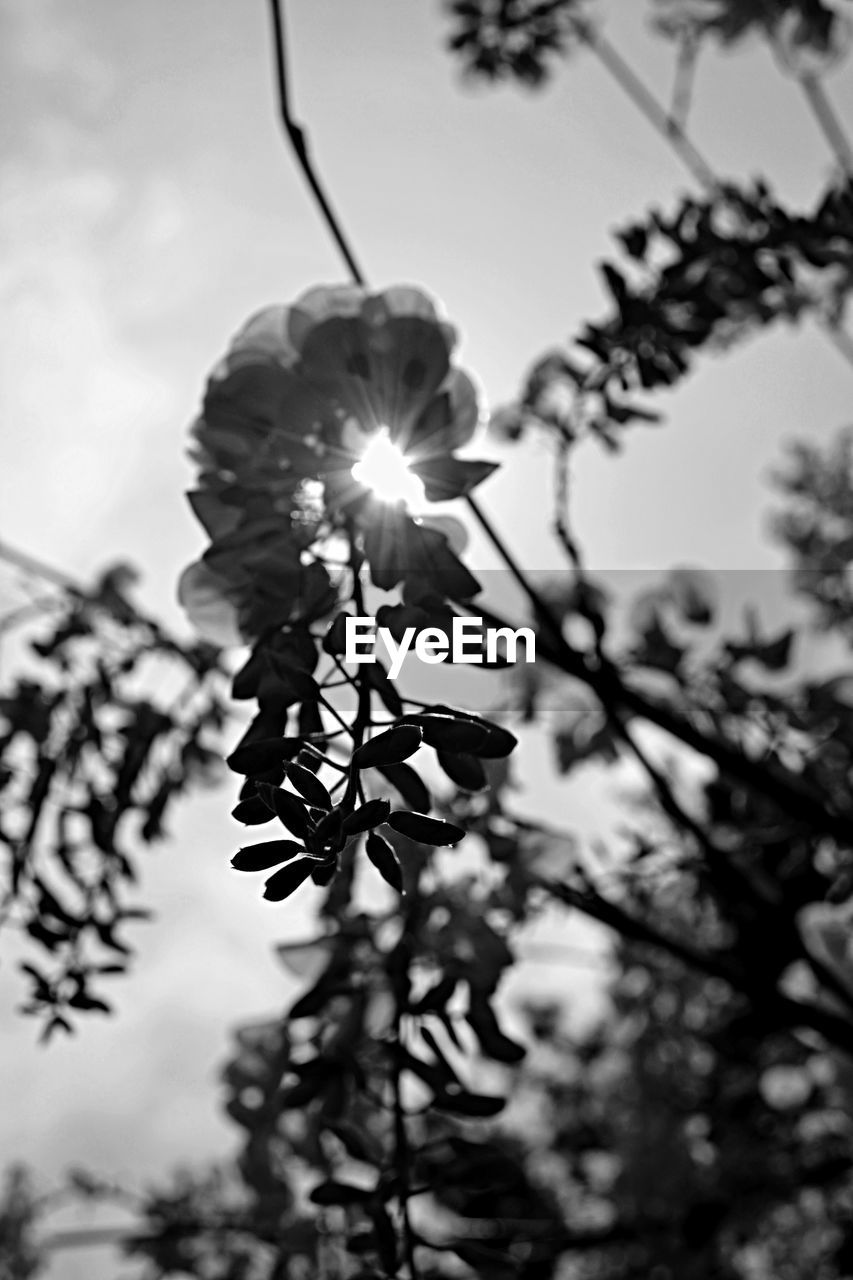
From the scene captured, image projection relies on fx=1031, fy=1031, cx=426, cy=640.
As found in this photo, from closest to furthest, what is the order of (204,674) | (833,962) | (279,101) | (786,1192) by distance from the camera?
(279,101), (204,674), (833,962), (786,1192)

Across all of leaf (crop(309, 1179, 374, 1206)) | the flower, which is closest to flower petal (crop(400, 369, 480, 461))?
the flower

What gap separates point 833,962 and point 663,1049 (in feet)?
6.02

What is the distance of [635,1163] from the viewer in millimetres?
3719

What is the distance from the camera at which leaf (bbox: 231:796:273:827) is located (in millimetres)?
628

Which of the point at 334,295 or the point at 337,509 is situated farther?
the point at 334,295

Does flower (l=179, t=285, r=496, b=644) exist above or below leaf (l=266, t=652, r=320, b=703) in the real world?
above

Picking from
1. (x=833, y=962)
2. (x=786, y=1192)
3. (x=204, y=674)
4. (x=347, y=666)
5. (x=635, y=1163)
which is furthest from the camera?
(x=635, y=1163)

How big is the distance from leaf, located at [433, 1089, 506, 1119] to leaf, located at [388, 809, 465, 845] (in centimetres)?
46

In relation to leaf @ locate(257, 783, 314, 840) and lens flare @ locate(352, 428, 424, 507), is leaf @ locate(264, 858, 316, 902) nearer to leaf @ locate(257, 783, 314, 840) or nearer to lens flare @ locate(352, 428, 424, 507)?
leaf @ locate(257, 783, 314, 840)

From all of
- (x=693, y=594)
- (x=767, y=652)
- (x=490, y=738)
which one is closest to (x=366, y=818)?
(x=490, y=738)

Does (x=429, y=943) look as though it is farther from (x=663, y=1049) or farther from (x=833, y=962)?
(x=663, y=1049)

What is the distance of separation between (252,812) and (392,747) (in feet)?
0.31

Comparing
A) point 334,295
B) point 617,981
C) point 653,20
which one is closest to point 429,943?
point 334,295

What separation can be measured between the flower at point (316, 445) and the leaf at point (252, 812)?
318 millimetres
